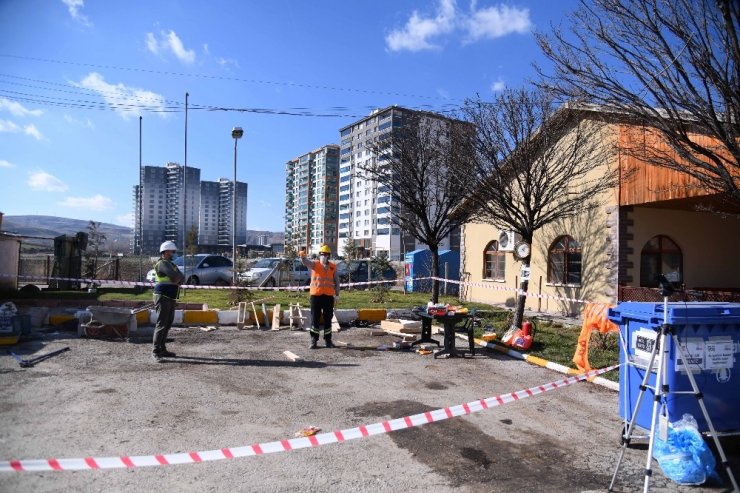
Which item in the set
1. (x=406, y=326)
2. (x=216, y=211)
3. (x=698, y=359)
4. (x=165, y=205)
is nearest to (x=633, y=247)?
(x=406, y=326)

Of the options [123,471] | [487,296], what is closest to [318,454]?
[123,471]

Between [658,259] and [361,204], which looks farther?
[361,204]

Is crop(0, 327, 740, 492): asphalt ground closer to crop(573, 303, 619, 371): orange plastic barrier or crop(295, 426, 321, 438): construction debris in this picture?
crop(295, 426, 321, 438): construction debris

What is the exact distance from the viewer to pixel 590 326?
7562 mm

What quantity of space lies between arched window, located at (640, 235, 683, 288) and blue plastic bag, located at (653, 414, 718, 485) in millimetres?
11441

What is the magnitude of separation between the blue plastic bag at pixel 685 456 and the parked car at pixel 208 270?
67.0ft

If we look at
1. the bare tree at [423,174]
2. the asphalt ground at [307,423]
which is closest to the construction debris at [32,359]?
the asphalt ground at [307,423]

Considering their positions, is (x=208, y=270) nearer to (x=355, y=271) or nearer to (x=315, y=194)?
(x=355, y=271)

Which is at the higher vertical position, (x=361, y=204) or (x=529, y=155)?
(x=361, y=204)

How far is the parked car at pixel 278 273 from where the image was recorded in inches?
894

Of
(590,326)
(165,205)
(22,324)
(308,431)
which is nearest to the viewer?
(308,431)

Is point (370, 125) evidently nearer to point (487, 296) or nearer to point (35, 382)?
point (487, 296)

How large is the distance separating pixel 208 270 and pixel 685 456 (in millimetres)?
21722

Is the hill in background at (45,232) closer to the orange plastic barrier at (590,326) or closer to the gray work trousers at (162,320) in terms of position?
the gray work trousers at (162,320)
